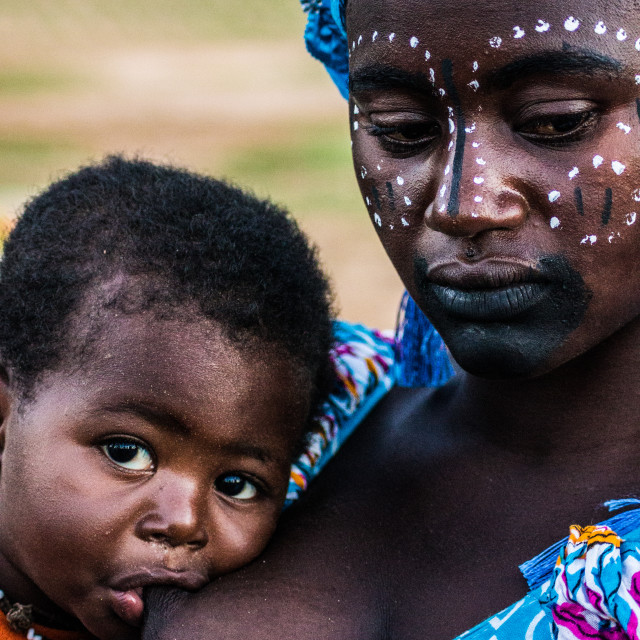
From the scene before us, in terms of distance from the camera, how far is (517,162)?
→ 1.74 m

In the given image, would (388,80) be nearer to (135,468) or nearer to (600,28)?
(600,28)

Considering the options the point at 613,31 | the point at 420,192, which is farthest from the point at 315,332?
the point at 613,31

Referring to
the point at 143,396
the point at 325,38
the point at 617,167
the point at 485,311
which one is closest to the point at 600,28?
the point at 617,167

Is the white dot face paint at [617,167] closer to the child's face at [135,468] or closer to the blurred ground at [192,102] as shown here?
the child's face at [135,468]

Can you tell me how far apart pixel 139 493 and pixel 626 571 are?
0.99 m

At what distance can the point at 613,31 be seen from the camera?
1.68 meters

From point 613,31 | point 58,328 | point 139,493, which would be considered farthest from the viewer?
point 58,328

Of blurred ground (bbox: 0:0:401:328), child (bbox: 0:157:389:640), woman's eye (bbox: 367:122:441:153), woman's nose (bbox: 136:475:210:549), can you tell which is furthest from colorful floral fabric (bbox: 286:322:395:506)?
blurred ground (bbox: 0:0:401:328)

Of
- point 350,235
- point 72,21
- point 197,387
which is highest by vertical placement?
point 72,21

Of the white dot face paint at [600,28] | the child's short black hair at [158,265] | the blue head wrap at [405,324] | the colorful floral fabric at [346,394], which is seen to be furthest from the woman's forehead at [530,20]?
the colorful floral fabric at [346,394]

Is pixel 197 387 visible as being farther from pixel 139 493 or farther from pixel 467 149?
pixel 467 149

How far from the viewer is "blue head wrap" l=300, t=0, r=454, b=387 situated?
236cm

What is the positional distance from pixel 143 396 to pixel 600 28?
1.10 metres

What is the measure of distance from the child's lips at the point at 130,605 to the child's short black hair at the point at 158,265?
49 centimetres
